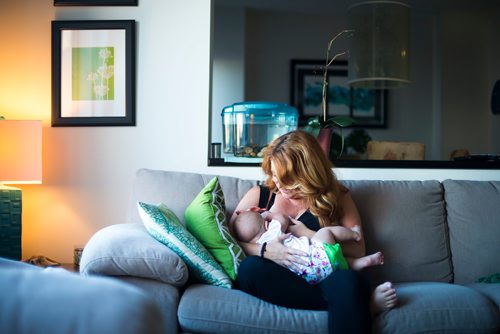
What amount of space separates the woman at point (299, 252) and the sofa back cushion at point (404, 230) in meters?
0.20

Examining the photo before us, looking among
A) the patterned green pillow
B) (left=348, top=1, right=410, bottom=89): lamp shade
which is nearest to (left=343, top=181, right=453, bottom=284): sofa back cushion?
the patterned green pillow

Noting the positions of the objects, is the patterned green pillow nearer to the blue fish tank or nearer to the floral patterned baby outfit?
the floral patterned baby outfit

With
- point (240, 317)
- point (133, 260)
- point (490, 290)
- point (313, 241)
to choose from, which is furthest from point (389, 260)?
point (133, 260)

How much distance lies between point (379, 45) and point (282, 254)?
3.00m

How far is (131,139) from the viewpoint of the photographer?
3133 mm

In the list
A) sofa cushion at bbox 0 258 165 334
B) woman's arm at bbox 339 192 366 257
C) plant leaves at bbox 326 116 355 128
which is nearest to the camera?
sofa cushion at bbox 0 258 165 334

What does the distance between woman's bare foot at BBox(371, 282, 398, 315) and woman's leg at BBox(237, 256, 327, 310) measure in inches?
6.4

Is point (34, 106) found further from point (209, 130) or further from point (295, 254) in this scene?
point (295, 254)

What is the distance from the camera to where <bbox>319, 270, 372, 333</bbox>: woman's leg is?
193cm

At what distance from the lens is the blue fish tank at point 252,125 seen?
3.16m

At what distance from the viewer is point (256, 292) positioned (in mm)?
2094

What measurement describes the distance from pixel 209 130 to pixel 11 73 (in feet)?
3.43

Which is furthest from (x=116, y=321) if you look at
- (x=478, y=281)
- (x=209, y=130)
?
(x=209, y=130)

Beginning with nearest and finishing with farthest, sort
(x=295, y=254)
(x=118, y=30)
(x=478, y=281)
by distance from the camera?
(x=295, y=254), (x=478, y=281), (x=118, y=30)
